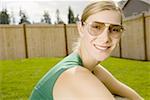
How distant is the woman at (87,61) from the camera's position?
4.43ft

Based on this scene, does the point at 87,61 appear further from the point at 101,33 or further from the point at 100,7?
the point at 100,7

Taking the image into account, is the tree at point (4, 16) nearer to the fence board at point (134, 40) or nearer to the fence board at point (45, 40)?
the fence board at point (45, 40)

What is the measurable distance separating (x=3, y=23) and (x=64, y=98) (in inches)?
557

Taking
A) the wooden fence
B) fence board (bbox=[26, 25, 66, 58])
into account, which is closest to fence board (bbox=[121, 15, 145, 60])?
the wooden fence

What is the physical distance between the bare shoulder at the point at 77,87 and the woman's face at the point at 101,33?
145 mm

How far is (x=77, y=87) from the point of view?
135cm

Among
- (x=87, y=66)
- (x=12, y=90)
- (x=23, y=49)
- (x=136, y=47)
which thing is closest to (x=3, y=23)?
(x=23, y=49)

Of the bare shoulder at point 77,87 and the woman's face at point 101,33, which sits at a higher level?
the woman's face at point 101,33

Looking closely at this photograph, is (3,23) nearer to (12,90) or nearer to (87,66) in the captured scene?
(12,90)

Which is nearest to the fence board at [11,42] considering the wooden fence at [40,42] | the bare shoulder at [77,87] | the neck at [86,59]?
the wooden fence at [40,42]

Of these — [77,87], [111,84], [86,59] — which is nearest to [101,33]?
[86,59]

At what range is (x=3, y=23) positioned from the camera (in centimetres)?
1516

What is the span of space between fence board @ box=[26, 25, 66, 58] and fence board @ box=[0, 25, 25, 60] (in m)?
0.37

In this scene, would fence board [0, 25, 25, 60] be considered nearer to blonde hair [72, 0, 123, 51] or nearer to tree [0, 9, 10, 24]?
tree [0, 9, 10, 24]
